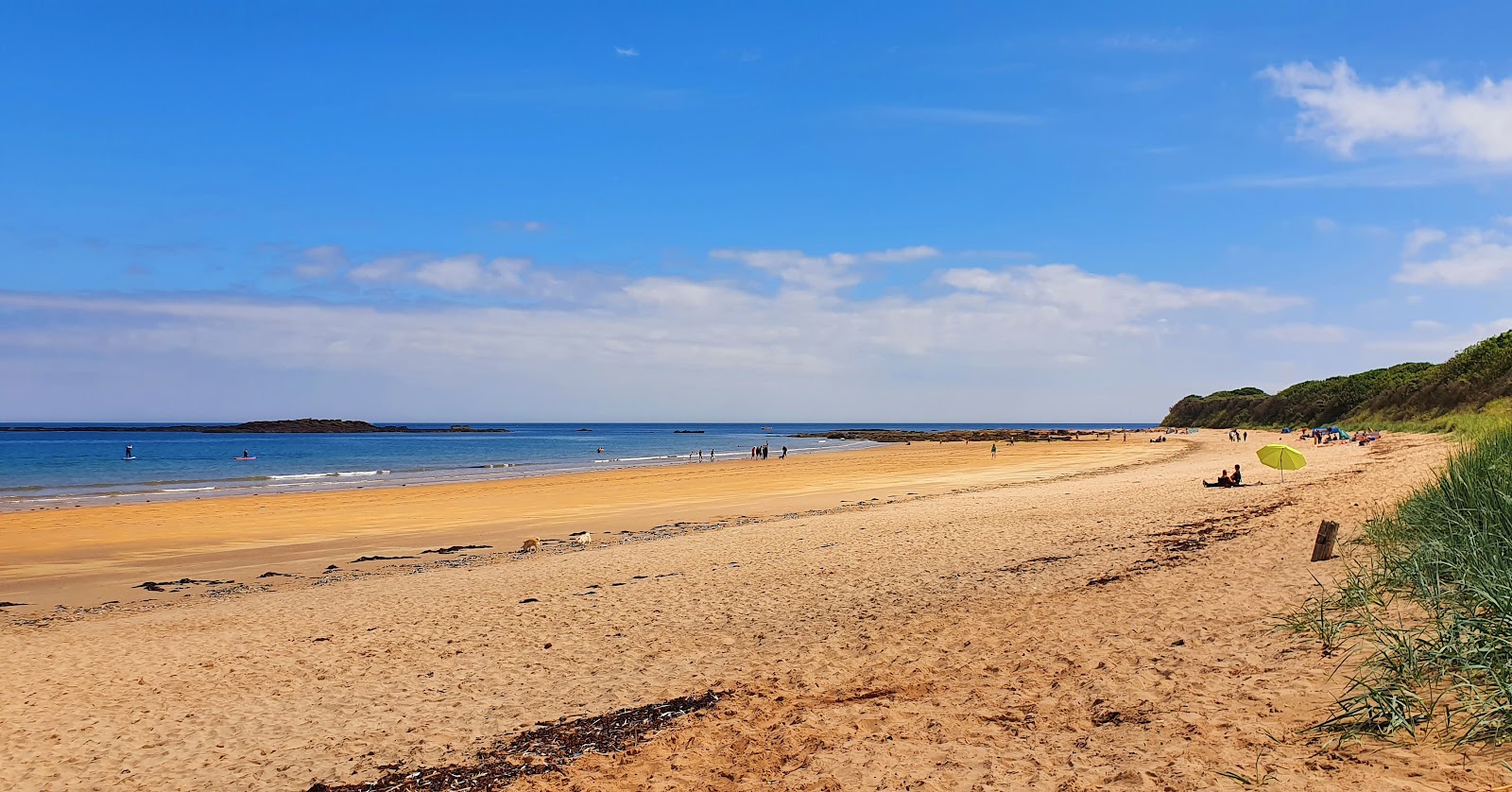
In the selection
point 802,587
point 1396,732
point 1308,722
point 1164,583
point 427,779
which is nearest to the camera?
point 1396,732

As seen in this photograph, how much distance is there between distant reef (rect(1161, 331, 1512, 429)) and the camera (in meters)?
46.7

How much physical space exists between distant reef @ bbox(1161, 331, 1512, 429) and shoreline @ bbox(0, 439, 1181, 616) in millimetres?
24547

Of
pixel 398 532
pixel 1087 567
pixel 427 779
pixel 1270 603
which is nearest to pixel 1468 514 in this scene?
pixel 1270 603

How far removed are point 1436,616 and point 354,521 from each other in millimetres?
24937

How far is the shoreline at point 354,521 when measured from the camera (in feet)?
53.3

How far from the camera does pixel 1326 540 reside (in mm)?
10391

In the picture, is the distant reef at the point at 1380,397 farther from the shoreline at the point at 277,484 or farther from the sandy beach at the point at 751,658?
the shoreline at the point at 277,484

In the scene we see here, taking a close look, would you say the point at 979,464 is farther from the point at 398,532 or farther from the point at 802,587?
the point at 802,587

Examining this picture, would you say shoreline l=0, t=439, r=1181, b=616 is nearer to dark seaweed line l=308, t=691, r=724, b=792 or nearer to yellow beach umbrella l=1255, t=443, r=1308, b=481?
yellow beach umbrella l=1255, t=443, r=1308, b=481

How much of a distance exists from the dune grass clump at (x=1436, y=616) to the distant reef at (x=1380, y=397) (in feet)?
129

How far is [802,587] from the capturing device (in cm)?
1188

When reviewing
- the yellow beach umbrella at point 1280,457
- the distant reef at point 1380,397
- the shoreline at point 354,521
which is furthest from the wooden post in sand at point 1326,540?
the distant reef at point 1380,397

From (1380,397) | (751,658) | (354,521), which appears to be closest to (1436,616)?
(751,658)

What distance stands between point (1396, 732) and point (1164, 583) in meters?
5.46
